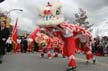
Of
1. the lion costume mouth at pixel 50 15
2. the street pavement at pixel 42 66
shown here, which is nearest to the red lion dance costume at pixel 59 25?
the lion costume mouth at pixel 50 15

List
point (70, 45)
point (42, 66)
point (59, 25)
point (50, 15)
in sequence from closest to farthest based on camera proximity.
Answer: point (59, 25) < point (50, 15) < point (70, 45) < point (42, 66)

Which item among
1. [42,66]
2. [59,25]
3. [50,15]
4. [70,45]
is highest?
[50,15]

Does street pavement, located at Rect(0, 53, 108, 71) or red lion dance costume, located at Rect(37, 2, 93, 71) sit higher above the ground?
red lion dance costume, located at Rect(37, 2, 93, 71)

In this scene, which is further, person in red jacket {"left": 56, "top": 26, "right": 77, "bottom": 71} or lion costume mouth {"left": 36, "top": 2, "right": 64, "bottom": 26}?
person in red jacket {"left": 56, "top": 26, "right": 77, "bottom": 71}

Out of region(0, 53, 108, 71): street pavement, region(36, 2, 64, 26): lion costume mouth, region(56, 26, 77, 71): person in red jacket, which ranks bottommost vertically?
region(0, 53, 108, 71): street pavement

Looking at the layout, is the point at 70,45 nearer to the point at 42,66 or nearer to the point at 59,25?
the point at 59,25

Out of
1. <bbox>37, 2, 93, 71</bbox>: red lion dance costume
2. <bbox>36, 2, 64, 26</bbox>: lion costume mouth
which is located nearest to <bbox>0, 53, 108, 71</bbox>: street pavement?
<bbox>37, 2, 93, 71</bbox>: red lion dance costume

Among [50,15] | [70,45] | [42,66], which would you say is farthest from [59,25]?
[42,66]

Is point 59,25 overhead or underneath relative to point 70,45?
overhead

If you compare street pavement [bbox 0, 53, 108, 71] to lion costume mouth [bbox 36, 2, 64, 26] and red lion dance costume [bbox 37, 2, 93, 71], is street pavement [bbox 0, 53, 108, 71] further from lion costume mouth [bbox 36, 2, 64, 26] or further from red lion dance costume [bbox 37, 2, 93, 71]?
lion costume mouth [bbox 36, 2, 64, 26]

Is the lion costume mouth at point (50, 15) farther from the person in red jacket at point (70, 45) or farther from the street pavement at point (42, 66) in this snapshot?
the street pavement at point (42, 66)

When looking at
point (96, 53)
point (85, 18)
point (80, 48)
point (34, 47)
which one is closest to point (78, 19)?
point (85, 18)

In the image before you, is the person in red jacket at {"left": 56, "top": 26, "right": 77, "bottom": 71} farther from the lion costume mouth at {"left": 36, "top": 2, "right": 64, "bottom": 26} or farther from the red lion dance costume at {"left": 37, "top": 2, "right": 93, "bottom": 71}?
the lion costume mouth at {"left": 36, "top": 2, "right": 64, "bottom": 26}

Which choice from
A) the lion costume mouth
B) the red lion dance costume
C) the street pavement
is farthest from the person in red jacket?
the street pavement
